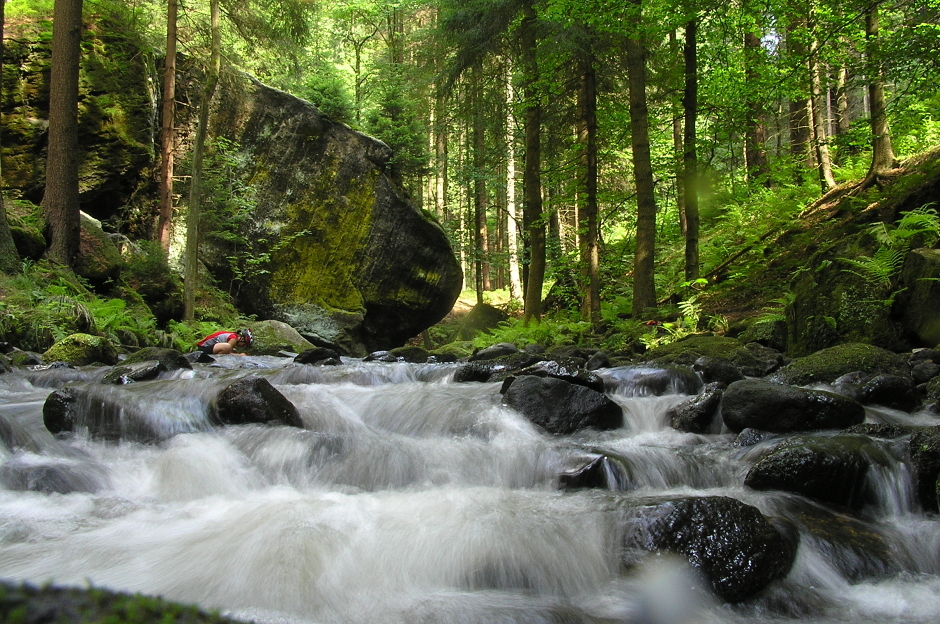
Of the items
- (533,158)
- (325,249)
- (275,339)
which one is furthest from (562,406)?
(325,249)

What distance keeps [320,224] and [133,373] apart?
1168 centimetres

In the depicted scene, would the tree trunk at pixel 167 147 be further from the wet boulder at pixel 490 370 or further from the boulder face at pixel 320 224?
the wet boulder at pixel 490 370

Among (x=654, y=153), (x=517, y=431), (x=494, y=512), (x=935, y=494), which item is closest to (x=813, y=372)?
(x=935, y=494)

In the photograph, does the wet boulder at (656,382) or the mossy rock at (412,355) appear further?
the mossy rock at (412,355)

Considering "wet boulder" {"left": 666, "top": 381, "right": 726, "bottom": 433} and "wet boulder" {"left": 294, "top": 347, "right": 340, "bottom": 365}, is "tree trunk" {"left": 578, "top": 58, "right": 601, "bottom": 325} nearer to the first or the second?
"wet boulder" {"left": 294, "top": 347, "right": 340, "bottom": 365}

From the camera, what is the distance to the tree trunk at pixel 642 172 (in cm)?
1220

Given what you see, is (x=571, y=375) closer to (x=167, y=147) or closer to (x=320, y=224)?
(x=167, y=147)

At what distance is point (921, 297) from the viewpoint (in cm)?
766

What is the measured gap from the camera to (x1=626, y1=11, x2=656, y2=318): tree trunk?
12.2 metres

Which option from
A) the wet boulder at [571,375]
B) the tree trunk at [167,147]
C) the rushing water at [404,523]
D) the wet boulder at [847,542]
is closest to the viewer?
the rushing water at [404,523]

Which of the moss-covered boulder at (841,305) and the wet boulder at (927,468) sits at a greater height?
the moss-covered boulder at (841,305)

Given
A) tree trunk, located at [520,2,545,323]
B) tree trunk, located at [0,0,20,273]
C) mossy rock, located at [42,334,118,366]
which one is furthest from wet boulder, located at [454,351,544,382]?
tree trunk, located at [0,0,20,273]

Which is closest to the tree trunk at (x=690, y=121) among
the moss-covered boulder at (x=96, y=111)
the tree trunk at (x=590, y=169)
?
the tree trunk at (x=590, y=169)

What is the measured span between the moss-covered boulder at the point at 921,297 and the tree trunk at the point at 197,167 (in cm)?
1371
